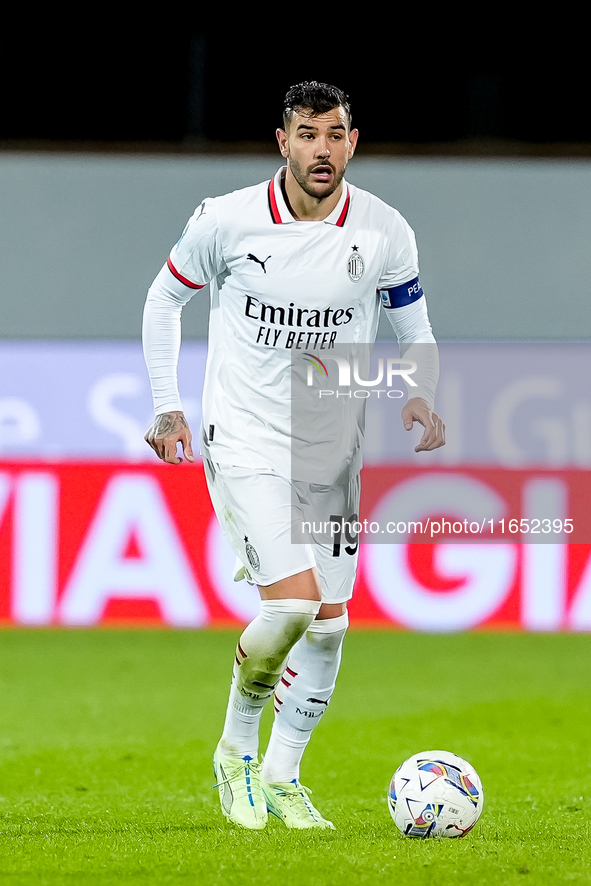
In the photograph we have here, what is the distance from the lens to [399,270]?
3613mm

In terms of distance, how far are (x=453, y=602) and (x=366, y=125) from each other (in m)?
3.84

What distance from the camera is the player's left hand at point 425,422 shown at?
352 centimetres

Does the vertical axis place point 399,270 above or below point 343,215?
below

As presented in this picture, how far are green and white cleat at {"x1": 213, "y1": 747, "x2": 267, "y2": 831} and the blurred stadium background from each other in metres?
4.10

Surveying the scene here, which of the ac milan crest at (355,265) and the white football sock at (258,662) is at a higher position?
the ac milan crest at (355,265)

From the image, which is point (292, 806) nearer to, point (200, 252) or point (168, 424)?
point (168, 424)

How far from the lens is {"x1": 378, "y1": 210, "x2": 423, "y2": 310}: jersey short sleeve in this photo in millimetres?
3590

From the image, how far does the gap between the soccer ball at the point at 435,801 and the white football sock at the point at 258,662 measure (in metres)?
0.46

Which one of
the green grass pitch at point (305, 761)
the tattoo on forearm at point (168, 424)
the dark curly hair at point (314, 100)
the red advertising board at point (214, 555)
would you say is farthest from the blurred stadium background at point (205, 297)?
the dark curly hair at point (314, 100)

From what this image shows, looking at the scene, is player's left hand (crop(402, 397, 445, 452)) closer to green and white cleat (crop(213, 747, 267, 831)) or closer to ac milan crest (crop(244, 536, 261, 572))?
ac milan crest (crop(244, 536, 261, 572))

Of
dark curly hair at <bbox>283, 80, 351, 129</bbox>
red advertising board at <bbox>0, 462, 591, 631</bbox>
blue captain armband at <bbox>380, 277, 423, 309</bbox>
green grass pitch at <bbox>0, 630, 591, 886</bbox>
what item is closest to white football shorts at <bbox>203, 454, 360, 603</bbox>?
blue captain armband at <bbox>380, 277, 423, 309</bbox>

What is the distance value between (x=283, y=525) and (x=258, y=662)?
1.33 ft

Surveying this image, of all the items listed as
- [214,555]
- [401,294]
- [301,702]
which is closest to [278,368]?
[401,294]

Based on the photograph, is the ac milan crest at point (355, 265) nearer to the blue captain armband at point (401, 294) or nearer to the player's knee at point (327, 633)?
the blue captain armband at point (401, 294)
